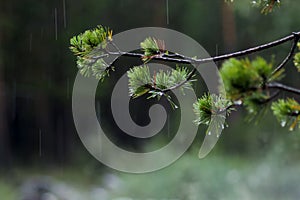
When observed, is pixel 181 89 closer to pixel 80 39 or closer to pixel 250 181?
pixel 80 39

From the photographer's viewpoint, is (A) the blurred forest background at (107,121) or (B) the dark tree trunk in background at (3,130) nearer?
(A) the blurred forest background at (107,121)

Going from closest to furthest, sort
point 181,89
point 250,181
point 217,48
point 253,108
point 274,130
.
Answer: point 253,108 → point 181,89 → point 250,181 → point 274,130 → point 217,48

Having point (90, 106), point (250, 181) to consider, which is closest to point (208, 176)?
point (250, 181)

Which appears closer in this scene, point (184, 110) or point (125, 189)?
point (125, 189)

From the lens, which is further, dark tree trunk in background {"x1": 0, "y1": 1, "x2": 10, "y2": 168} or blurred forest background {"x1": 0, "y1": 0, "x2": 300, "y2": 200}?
dark tree trunk in background {"x1": 0, "y1": 1, "x2": 10, "y2": 168}

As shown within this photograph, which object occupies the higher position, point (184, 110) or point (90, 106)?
point (90, 106)

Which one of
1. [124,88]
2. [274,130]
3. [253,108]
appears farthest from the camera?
[124,88]

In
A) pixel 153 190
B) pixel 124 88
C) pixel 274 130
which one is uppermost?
pixel 124 88
